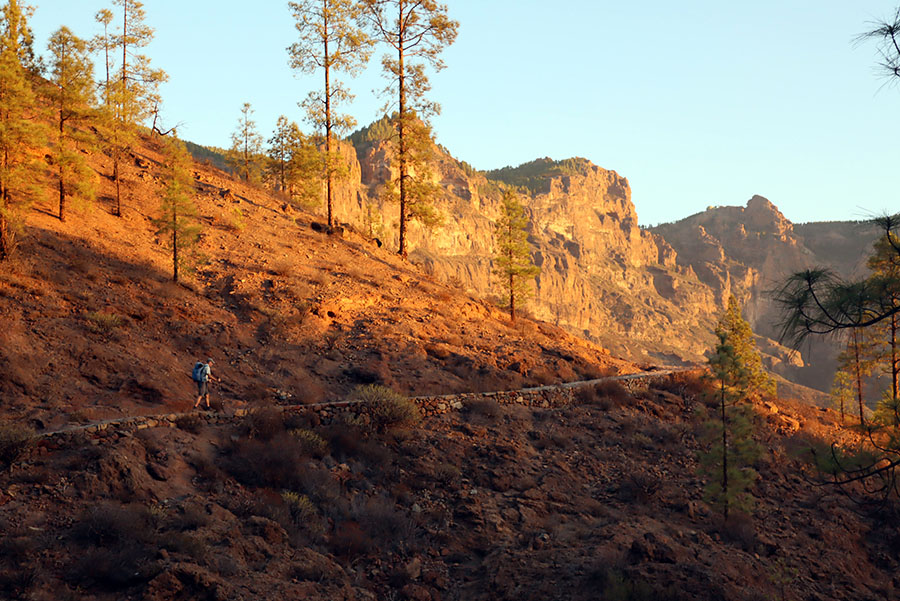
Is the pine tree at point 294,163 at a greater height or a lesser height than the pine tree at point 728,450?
greater

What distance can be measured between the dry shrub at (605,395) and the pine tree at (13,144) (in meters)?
20.4

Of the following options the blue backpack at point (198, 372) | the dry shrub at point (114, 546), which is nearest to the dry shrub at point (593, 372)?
the blue backpack at point (198, 372)

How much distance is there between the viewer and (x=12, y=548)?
9.55 m

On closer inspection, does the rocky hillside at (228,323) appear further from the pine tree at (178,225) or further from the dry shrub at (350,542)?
the dry shrub at (350,542)

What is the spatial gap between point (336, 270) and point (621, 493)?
16928 mm

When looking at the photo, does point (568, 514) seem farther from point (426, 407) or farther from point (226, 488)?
point (226, 488)

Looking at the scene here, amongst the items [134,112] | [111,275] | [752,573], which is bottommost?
[752,573]

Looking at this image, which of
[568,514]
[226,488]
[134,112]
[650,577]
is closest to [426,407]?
[568,514]

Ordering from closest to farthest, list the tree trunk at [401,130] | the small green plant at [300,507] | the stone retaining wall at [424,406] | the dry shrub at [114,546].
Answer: the dry shrub at [114,546], the small green plant at [300,507], the stone retaining wall at [424,406], the tree trunk at [401,130]

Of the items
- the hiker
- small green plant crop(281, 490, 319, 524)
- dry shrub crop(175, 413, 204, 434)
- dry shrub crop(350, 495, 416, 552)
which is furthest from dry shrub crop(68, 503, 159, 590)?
the hiker

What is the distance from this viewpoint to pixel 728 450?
58.2 feet

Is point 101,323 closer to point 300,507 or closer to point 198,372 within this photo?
point 198,372

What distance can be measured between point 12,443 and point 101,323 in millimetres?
7877

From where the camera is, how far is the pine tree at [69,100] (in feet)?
82.4
